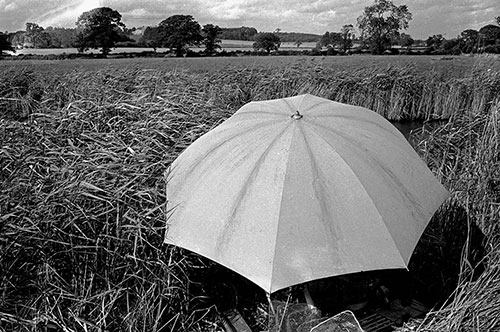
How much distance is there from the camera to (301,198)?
2.44 m

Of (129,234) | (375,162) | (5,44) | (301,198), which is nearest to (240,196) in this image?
(301,198)

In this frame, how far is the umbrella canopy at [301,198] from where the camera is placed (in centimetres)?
236

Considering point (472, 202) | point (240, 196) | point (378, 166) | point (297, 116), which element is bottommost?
point (472, 202)

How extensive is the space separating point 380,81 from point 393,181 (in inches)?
473

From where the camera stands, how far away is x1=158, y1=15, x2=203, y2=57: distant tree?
52.9 metres

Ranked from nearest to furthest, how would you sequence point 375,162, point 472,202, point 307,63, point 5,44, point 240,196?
point 240,196 < point 375,162 < point 472,202 < point 307,63 < point 5,44

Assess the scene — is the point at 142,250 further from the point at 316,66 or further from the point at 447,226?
the point at 316,66

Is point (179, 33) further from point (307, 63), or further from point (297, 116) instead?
point (297, 116)

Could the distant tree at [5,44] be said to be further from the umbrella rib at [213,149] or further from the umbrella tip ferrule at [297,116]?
the umbrella tip ferrule at [297,116]

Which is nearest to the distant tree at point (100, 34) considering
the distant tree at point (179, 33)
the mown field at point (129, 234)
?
the distant tree at point (179, 33)

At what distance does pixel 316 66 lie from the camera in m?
14.8

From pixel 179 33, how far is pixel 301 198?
53621 millimetres

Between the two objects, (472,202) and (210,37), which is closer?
(472,202)

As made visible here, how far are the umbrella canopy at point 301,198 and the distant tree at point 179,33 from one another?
49.4 metres
